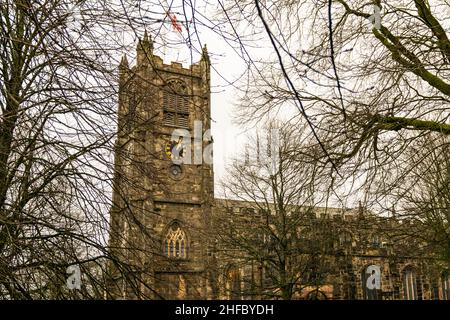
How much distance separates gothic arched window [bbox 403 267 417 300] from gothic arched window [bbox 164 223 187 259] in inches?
561

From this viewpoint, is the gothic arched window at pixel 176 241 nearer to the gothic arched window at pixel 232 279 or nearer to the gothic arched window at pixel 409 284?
the gothic arched window at pixel 232 279

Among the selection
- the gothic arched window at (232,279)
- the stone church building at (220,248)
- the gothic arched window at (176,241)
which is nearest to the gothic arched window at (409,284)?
the stone church building at (220,248)

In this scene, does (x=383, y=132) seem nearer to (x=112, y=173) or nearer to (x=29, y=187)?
(x=112, y=173)

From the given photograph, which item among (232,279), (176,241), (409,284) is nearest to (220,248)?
(232,279)

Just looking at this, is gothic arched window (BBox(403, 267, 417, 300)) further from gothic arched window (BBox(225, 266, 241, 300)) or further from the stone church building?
gothic arched window (BBox(225, 266, 241, 300))

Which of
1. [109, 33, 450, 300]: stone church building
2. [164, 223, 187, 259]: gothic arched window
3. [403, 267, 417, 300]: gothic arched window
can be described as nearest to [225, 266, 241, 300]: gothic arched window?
[109, 33, 450, 300]: stone church building

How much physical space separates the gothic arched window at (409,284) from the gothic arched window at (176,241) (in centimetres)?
1424

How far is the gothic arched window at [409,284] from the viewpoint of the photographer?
32.3m

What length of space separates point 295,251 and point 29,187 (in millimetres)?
13020

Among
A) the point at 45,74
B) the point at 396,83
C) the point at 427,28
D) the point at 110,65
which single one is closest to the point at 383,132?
the point at 396,83

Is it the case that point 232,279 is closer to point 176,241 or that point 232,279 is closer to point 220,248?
point 220,248

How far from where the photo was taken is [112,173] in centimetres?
523

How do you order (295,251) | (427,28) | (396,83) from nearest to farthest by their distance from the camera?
(396,83)
(427,28)
(295,251)
